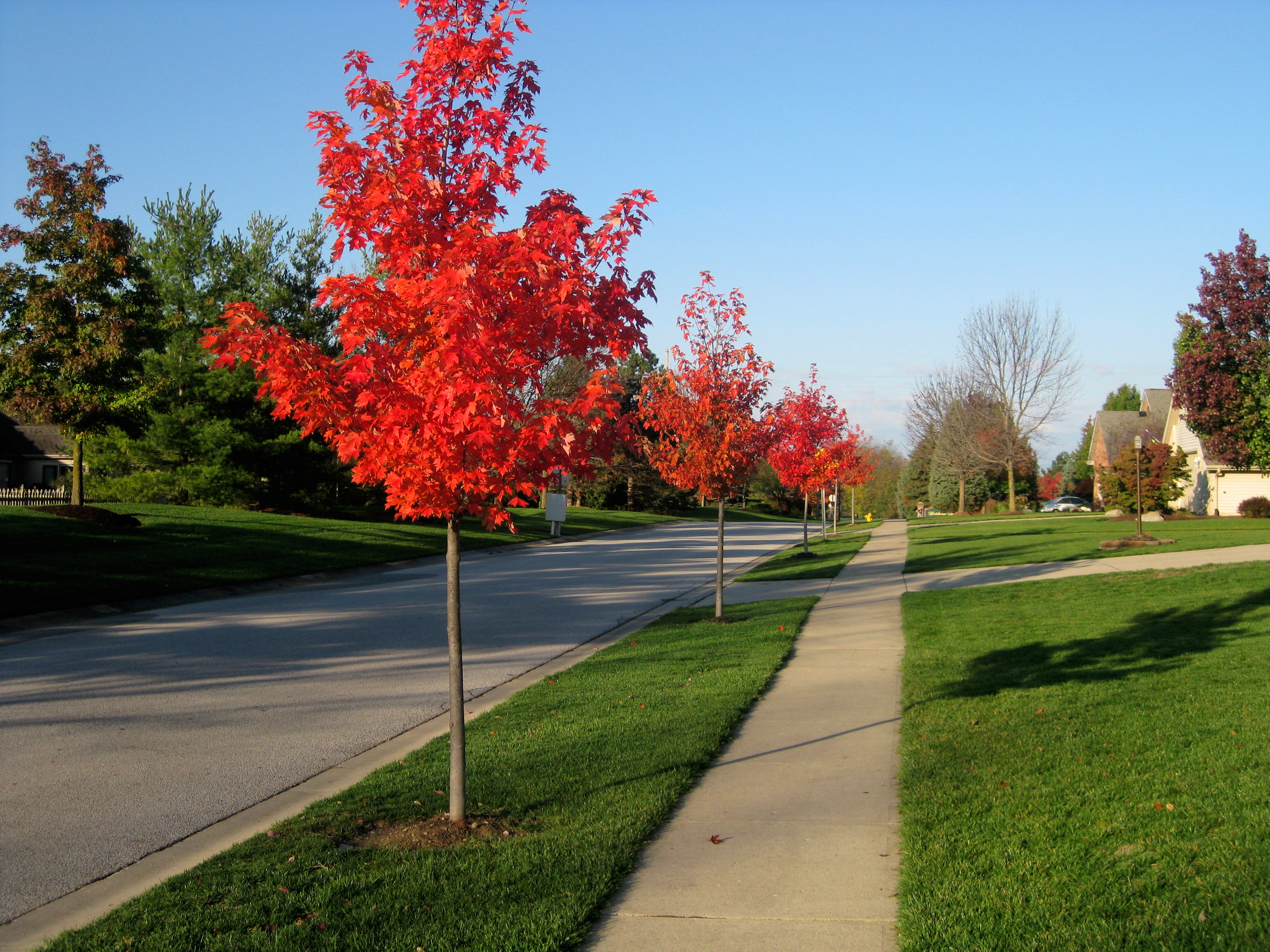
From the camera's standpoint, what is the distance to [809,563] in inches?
942

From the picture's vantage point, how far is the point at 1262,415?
19375 millimetres

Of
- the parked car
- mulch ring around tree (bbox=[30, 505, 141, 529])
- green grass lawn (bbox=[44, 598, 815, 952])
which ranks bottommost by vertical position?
green grass lawn (bbox=[44, 598, 815, 952])

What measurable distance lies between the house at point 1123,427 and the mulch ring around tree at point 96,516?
49.4 meters

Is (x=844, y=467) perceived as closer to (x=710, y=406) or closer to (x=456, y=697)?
(x=710, y=406)

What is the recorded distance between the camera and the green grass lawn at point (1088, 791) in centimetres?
382

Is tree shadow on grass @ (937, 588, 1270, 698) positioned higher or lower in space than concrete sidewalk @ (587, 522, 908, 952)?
higher

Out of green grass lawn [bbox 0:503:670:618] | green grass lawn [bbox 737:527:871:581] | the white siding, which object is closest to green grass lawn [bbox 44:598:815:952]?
green grass lawn [bbox 0:503:670:618]

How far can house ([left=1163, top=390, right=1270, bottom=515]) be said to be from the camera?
39.2m

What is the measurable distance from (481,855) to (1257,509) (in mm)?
38841

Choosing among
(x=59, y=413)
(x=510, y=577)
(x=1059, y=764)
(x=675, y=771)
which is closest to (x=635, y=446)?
(x=675, y=771)

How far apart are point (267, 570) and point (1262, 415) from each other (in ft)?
66.8

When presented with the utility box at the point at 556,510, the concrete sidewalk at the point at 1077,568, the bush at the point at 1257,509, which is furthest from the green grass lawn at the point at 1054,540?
the utility box at the point at 556,510

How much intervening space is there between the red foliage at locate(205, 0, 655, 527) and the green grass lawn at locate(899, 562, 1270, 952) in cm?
277

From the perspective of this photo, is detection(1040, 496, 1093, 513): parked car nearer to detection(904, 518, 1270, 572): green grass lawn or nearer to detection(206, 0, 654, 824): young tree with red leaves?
detection(904, 518, 1270, 572): green grass lawn
